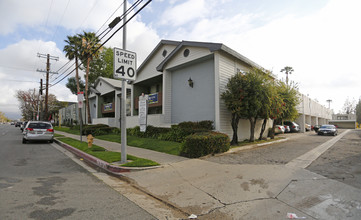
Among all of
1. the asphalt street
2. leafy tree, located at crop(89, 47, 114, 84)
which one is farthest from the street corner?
leafy tree, located at crop(89, 47, 114, 84)

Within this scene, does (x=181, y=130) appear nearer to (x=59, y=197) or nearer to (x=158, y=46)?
(x=59, y=197)

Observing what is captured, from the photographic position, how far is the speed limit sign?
24.3ft

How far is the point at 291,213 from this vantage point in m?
3.72

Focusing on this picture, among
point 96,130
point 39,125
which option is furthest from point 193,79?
point 39,125

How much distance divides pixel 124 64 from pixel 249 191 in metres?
6.05

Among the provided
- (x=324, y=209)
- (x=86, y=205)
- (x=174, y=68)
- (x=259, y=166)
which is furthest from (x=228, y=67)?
(x=86, y=205)

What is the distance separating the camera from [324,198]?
173 inches

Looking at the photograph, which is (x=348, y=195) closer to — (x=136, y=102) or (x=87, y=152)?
(x=87, y=152)

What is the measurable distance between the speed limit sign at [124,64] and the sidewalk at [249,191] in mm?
3596

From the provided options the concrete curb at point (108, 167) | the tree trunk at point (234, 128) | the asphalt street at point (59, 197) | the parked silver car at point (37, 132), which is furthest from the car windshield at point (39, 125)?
the tree trunk at point (234, 128)

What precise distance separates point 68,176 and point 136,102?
15.5 meters

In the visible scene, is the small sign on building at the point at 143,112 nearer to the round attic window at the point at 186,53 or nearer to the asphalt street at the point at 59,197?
the round attic window at the point at 186,53

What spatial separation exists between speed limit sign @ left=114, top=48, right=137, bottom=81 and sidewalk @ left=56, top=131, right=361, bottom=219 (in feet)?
11.8

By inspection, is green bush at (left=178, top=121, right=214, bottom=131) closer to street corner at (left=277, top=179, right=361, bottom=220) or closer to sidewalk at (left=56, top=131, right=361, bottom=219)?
sidewalk at (left=56, top=131, right=361, bottom=219)
